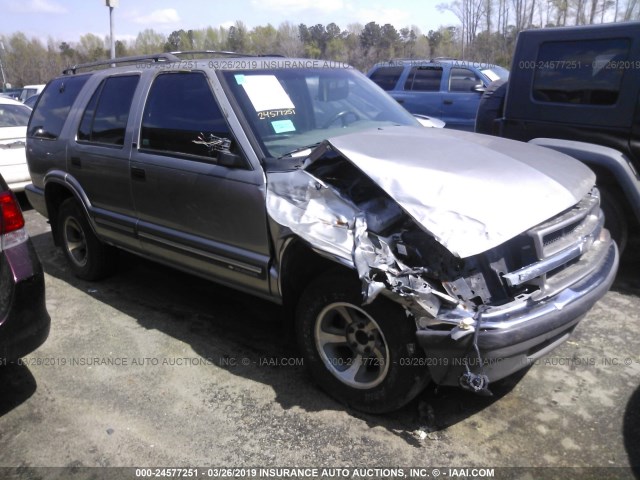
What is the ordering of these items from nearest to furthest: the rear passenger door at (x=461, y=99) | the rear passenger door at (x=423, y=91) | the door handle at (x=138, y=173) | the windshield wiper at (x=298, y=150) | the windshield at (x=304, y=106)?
the windshield wiper at (x=298, y=150)
the windshield at (x=304, y=106)
the door handle at (x=138, y=173)
the rear passenger door at (x=461, y=99)
the rear passenger door at (x=423, y=91)

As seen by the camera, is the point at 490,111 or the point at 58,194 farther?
the point at 490,111

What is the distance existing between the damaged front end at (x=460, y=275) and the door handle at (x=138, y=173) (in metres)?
1.49

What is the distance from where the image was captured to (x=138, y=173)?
3955 mm

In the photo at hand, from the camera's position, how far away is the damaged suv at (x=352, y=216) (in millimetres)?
2469

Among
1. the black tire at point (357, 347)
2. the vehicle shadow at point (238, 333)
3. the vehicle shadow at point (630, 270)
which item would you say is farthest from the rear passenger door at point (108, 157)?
the vehicle shadow at point (630, 270)

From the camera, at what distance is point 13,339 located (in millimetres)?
2857

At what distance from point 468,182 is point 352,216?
24.4 inches

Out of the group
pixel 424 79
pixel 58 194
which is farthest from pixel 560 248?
pixel 424 79

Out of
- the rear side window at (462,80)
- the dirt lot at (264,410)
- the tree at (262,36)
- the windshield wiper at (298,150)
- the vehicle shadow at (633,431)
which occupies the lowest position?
the dirt lot at (264,410)

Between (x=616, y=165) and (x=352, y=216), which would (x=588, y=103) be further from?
(x=352, y=216)

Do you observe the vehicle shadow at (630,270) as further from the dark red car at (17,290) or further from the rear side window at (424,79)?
the rear side window at (424,79)

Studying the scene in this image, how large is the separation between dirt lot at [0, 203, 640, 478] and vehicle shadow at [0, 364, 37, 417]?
0.04 ft

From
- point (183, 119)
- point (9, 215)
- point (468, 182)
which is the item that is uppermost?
point (183, 119)

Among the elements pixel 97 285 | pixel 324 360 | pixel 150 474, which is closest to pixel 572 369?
pixel 324 360
